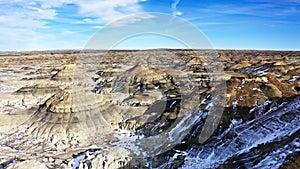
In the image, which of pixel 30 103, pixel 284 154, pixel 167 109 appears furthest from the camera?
pixel 30 103

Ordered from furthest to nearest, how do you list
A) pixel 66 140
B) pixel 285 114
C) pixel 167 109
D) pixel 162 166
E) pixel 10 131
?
1. pixel 167 109
2. pixel 10 131
3. pixel 66 140
4. pixel 285 114
5. pixel 162 166

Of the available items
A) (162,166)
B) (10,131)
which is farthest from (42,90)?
(162,166)

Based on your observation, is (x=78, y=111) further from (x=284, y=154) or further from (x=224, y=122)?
(x=284, y=154)

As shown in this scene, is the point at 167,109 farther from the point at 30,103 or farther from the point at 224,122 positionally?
the point at 30,103

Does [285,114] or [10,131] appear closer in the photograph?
[285,114]

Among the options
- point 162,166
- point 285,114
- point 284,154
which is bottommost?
point 162,166

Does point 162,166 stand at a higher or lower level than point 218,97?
lower

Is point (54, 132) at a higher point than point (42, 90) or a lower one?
lower

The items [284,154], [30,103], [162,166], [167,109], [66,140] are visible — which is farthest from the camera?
[30,103]

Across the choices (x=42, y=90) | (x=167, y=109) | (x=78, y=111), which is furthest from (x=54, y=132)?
(x=42, y=90)
